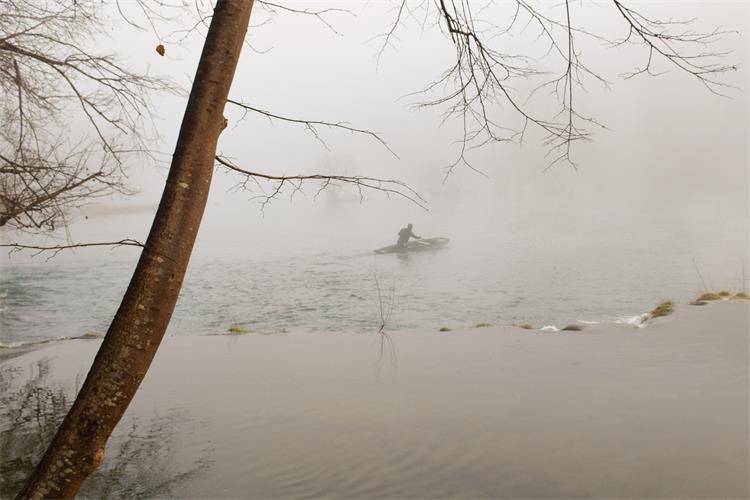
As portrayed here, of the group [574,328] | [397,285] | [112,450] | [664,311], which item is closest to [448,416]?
[112,450]

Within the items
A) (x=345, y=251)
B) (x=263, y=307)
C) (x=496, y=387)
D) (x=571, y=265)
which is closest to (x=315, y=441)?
(x=496, y=387)

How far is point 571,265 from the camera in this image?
1995cm

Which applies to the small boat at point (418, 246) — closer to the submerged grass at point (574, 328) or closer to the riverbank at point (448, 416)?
the submerged grass at point (574, 328)

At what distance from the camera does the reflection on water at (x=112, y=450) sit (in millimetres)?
3442

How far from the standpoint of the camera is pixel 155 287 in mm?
2080

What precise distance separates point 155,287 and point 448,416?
9.55ft

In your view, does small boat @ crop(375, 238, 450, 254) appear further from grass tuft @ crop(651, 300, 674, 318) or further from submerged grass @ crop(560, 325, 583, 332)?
submerged grass @ crop(560, 325, 583, 332)

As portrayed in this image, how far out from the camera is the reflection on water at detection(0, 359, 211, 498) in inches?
135

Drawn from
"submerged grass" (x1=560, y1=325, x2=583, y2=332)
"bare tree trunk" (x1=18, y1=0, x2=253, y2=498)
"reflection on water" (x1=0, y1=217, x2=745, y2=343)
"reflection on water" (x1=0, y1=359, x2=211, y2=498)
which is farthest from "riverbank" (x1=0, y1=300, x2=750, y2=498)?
"reflection on water" (x1=0, y1=217, x2=745, y2=343)

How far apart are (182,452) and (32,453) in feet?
3.26

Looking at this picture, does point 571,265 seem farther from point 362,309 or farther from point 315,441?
point 315,441

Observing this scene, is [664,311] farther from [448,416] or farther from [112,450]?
[112,450]

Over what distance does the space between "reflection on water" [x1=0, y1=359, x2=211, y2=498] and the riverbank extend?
0.02 meters

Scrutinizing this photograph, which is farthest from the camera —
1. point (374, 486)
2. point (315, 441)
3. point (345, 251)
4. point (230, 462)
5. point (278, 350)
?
point (345, 251)
